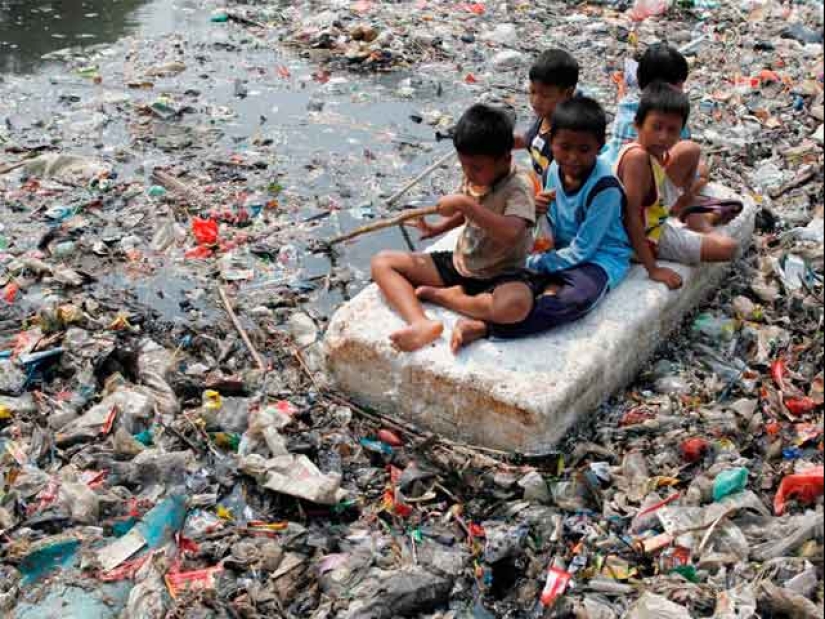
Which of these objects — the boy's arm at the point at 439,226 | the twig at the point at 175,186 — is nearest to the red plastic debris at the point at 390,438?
the boy's arm at the point at 439,226

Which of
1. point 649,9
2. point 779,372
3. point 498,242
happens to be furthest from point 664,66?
point 649,9

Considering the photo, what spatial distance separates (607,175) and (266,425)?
1647mm

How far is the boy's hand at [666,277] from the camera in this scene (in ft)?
12.0

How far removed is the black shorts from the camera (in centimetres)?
337

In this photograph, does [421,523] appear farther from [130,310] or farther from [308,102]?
[308,102]

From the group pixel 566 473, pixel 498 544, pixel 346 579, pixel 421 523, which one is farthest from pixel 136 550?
pixel 566 473

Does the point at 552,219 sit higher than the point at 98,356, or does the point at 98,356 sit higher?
the point at 552,219

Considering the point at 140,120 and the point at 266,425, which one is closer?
the point at 266,425

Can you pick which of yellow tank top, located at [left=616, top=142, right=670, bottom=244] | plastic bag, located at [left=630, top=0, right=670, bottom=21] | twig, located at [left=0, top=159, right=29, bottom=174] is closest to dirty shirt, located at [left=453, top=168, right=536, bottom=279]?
yellow tank top, located at [left=616, top=142, right=670, bottom=244]

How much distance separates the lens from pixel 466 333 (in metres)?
3.19

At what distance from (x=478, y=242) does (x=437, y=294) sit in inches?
10.3

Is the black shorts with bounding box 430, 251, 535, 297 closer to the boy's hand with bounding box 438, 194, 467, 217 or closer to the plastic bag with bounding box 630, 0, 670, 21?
the boy's hand with bounding box 438, 194, 467, 217

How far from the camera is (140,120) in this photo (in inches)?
245

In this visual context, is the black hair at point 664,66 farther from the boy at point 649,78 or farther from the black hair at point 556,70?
the black hair at point 556,70
